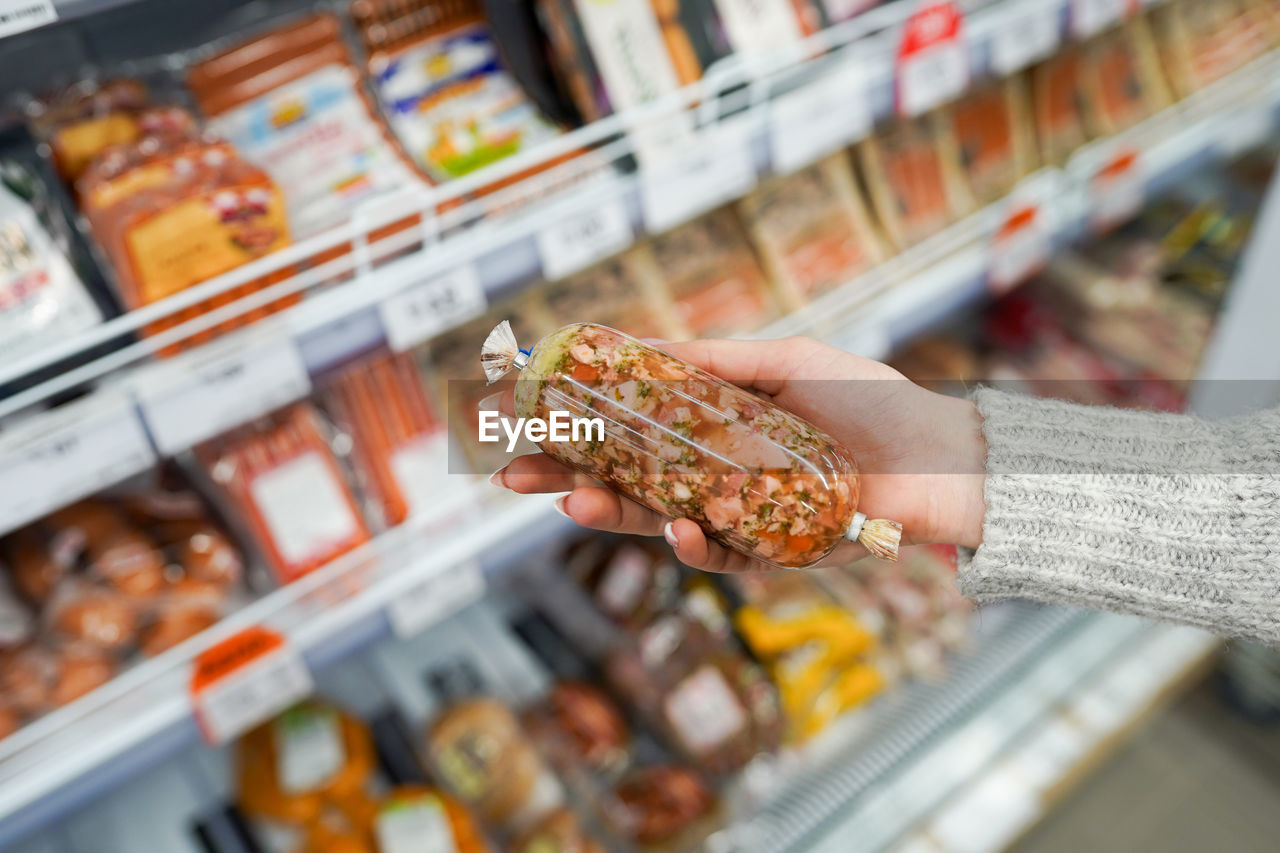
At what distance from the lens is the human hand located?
90 centimetres

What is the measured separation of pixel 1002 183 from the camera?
172cm

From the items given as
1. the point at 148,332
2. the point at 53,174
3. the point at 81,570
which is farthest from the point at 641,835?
the point at 53,174

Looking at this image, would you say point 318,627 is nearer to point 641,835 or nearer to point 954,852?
point 641,835

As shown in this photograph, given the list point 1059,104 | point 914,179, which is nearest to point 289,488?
point 914,179

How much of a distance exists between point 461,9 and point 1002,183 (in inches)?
41.4

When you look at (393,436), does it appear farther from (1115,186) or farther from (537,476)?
(1115,186)

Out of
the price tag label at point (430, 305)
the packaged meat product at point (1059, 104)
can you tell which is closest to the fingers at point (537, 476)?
the price tag label at point (430, 305)

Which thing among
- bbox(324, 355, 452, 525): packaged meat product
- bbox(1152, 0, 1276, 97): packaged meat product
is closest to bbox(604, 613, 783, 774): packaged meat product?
bbox(324, 355, 452, 525): packaged meat product

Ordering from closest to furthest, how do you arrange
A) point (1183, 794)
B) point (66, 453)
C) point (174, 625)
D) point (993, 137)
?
1. point (66, 453)
2. point (174, 625)
3. point (993, 137)
4. point (1183, 794)

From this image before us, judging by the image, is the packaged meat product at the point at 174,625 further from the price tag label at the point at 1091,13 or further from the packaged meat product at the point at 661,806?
the price tag label at the point at 1091,13

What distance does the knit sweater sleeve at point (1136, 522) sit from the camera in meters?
0.86

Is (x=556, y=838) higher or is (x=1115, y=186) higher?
(x=1115, y=186)

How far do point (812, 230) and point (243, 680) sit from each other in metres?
1.10

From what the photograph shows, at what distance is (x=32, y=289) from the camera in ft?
2.94
